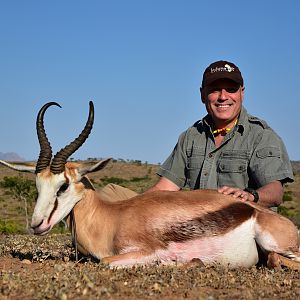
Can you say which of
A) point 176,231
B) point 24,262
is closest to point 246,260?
point 176,231

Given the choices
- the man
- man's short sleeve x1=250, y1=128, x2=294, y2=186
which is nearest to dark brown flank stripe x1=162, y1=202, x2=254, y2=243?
the man

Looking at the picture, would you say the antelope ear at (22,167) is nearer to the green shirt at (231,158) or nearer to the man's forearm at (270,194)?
the green shirt at (231,158)

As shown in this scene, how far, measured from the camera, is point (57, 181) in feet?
25.0

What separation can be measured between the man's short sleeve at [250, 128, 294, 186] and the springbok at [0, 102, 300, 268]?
1.21 metres

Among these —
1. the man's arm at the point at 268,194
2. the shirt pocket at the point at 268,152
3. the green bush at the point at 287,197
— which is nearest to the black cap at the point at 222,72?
the shirt pocket at the point at 268,152

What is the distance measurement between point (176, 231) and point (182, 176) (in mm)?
2762

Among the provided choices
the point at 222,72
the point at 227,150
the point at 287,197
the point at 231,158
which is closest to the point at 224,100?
the point at 222,72

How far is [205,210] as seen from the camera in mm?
7461

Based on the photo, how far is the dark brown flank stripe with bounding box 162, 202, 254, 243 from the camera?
7391 millimetres

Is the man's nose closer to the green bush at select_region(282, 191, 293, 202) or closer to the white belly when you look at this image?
the white belly

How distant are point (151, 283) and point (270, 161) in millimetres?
3542

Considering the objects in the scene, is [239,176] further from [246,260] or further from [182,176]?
[246,260]

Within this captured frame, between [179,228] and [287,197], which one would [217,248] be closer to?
[179,228]

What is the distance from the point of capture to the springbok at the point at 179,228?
738 cm
